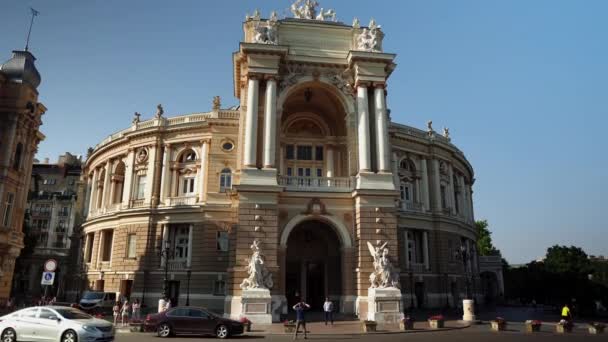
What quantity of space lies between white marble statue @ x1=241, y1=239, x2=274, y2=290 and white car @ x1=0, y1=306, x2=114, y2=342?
417 inches

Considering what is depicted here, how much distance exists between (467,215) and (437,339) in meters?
35.7

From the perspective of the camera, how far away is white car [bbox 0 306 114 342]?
14.7 meters

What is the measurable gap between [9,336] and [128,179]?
28072mm

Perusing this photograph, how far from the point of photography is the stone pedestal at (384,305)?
25875 millimetres

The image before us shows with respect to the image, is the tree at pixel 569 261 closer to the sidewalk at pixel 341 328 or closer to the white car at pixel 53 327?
the sidewalk at pixel 341 328

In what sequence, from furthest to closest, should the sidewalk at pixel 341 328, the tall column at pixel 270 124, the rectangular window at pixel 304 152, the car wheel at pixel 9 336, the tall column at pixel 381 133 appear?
1. the rectangular window at pixel 304 152
2. the tall column at pixel 381 133
3. the tall column at pixel 270 124
4. the sidewalk at pixel 341 328
5. the car wheel at pixel 9 336

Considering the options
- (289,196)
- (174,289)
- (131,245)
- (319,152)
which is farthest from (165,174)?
(289,196)

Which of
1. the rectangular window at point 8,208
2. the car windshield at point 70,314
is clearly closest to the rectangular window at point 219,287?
the rectangular window at point 8,208

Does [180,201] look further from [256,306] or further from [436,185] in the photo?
[436,185]

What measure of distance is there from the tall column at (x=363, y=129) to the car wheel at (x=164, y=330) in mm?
15528

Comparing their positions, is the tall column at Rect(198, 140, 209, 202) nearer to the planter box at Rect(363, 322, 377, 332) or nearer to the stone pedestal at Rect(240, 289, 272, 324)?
the stone pedestal at Rect(240, 289, 272, 324)

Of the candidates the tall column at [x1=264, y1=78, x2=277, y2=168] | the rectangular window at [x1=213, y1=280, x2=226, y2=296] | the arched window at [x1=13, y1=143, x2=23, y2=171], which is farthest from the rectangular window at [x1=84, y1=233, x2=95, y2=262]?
the tall column at [x1=264, y1=78, x2=277, y2=168]

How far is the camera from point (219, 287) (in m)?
37.0

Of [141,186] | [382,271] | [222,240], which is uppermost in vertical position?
[141,186]
